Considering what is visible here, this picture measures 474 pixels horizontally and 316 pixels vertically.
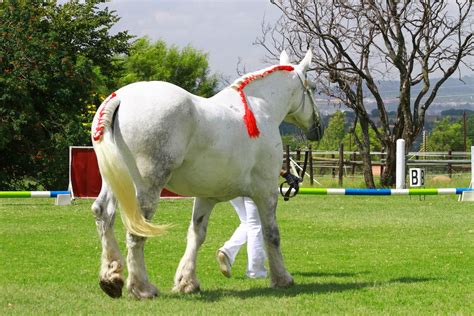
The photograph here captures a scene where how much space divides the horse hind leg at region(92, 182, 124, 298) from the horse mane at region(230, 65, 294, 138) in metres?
1.45

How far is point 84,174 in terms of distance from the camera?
75.8 feet

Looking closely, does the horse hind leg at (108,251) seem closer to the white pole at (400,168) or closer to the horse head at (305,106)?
the horse head at (305,106)

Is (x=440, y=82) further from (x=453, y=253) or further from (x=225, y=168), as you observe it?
(x=225, y=168)

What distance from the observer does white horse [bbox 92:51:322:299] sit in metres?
7.88

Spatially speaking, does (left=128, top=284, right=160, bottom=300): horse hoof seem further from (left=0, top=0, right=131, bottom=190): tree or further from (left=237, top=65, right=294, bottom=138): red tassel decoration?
(left=0, top=0, right=131, bottom=190): tree

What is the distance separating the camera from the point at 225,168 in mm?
8484

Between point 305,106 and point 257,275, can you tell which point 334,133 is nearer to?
point 257,275

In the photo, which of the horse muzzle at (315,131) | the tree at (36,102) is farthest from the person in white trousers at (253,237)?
the tree at (36,102)

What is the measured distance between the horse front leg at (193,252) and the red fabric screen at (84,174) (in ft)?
44.9

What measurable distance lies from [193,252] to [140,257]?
44.4 inches

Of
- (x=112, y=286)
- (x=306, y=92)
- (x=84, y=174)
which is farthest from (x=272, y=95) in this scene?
(x=84, y=174)

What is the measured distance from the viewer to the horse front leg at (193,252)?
8969 mm

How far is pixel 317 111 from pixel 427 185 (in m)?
22.1

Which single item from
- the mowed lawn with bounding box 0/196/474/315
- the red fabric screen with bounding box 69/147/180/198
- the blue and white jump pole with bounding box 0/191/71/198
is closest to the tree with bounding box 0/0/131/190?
the red fabric screen with bounding box 69/147/180/198
